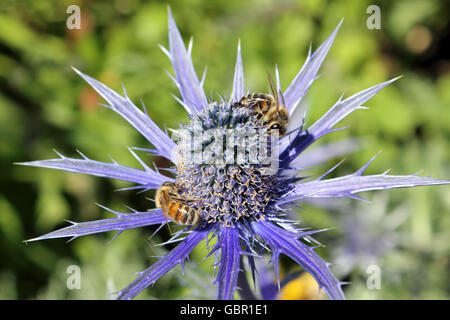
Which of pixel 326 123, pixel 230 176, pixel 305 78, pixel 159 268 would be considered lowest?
pixel 159 268

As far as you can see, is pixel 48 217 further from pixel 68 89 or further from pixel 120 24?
pixel 120 24

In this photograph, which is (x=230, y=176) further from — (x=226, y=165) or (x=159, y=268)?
(x=159, y=268)

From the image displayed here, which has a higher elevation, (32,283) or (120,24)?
(120,24)

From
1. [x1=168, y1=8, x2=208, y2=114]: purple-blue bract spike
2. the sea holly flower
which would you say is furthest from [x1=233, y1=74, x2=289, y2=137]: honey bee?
[x1=168, y1=8, x2=208, y2=114]: purple-blue bract spike

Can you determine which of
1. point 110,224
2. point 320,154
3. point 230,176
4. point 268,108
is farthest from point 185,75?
point 320,154

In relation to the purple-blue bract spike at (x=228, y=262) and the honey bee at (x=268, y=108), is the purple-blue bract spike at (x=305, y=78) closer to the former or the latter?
the honey bee at (x=268, y=108)

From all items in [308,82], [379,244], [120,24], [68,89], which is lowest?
[379,244]
